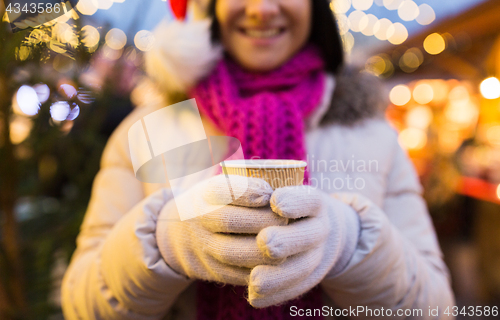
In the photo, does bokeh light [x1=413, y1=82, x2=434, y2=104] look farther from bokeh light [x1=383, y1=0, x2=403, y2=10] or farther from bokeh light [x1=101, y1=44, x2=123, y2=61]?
bokeh light [x1=101, y1=44, x2=123, y2=61]

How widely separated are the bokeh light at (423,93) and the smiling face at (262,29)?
517 cm

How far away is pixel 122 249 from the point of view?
1.92 ft

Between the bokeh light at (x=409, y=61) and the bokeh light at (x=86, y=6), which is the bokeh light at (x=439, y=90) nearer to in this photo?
the bokeh light at (x=409, y=61)

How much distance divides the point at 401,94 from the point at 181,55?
18.3 ft

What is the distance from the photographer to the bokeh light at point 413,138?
4.34 metres

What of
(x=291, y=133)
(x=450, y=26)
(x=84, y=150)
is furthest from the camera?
(x=450, y=26)

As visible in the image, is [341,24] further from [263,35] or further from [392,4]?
[392,4]

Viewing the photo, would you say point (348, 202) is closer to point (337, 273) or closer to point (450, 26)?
point (337, 273)

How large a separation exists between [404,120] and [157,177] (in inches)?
223

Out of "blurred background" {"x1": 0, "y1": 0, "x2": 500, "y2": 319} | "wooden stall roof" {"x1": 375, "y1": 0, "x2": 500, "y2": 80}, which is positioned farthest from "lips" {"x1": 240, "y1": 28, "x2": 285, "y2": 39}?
"wooden stall roof" {"x1": 375, "y1": 0, "x2": 500, "y2": 80}

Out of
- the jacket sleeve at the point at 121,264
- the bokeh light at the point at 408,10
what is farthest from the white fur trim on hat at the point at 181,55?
the bokeh light at the point at 408,10

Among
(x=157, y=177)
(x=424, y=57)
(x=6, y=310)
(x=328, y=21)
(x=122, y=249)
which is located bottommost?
(x=6, y=310)

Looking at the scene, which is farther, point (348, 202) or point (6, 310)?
A: point (6, 310)

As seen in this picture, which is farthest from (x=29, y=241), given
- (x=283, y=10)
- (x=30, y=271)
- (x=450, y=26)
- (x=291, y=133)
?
(x=450, y=26)
